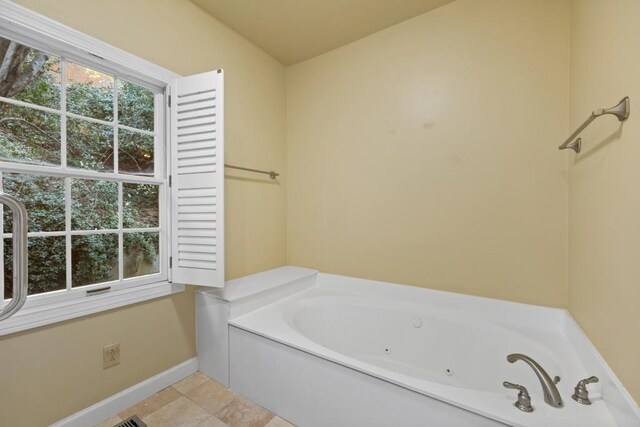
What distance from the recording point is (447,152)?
1.96 metres

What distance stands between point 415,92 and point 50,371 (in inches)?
107

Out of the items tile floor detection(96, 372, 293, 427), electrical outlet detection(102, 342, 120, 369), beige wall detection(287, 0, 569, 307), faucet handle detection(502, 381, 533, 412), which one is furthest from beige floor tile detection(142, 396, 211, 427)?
faucet handle detection(502, 381, 533, 412)

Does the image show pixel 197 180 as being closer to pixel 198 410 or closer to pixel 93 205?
pixel 93 205

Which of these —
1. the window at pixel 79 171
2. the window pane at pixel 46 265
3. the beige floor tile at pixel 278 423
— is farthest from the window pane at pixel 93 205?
the beige floor tile at pixel 278 423

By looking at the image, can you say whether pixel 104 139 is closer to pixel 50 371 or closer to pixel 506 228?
pixel 50 371

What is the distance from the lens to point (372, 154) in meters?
2.29

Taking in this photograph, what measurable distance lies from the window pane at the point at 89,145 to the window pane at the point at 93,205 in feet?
0.31

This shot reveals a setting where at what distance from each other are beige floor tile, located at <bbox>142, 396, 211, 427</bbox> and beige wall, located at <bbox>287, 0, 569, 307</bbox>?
1374mm

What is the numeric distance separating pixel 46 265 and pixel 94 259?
0.20 m

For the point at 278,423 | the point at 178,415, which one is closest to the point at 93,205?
the point at 178,415

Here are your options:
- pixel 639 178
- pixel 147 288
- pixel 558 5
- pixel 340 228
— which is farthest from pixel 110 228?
pixel 558 5

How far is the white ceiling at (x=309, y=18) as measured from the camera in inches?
76.2

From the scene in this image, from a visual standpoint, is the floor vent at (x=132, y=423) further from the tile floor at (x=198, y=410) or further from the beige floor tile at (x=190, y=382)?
the beige floor tile at (x=190, y=382)

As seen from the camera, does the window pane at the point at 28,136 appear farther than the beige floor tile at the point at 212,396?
No
